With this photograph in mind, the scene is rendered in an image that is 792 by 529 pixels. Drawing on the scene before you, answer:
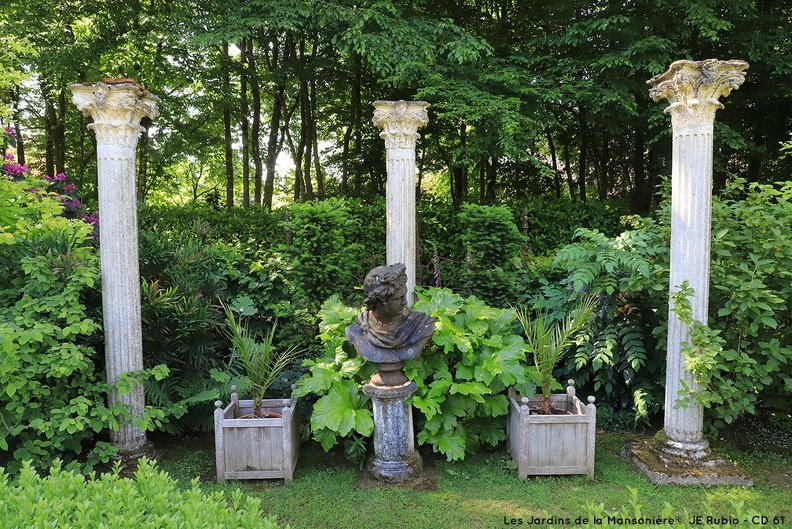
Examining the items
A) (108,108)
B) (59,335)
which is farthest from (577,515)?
(108,108)

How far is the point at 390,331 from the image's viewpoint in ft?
13.8

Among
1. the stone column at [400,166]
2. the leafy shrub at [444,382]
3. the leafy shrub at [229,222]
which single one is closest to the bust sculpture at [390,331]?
the leafy shrub at [444,382]

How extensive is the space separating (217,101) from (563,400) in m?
10.2

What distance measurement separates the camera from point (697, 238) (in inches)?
168

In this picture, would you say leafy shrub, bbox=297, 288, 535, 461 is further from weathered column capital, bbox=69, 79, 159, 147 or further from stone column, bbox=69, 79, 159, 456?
weathered column capital, bbox=69, 79, 159, 147

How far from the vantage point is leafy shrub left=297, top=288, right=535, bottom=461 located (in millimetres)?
4379

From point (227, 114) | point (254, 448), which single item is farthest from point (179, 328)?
point (227, 114)

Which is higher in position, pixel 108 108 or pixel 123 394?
pixel 108 108

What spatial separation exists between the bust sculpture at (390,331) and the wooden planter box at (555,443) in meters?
0.97

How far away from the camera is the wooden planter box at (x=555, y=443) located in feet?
14.1

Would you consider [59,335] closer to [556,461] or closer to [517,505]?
[517,505]

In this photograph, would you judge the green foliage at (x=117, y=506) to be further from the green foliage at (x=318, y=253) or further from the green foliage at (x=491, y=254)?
the green foliage at (x=491, y=254)

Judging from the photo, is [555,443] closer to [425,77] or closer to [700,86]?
[700,86]

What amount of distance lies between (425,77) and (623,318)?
441 centimetres
